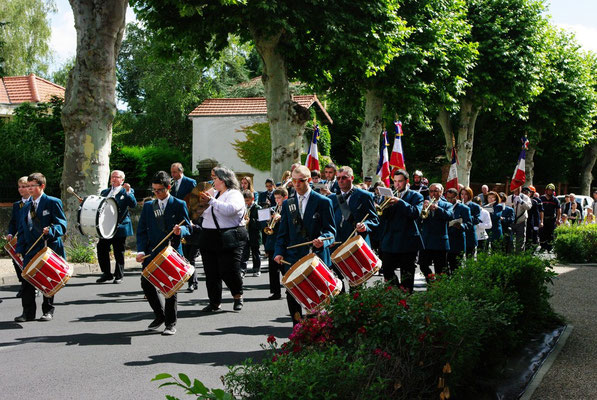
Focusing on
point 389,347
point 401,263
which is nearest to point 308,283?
point 389,347

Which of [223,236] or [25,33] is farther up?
[25,33]

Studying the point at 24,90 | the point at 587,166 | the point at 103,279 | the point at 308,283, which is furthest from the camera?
the point at 587,166

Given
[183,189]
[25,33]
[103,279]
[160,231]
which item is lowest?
[103,279]

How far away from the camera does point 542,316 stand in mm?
8094

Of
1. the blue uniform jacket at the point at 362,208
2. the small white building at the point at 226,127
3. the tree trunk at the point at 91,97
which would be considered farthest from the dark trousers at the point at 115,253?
the small white building at the point at 226,127

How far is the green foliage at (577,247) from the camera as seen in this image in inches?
680

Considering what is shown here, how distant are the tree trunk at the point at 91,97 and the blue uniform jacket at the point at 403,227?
8.85 metres

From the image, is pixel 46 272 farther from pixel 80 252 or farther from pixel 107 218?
pixel 80 252

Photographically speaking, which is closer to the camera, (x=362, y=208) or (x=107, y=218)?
(x=362, y=208)

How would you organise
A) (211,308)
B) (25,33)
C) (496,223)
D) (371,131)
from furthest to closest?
(25,33), (371,131), (496,223), (211,308)

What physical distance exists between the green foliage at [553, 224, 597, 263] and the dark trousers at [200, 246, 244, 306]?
10.5 metres

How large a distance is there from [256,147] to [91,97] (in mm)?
29264

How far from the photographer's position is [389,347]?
Answer: 15.6 feet

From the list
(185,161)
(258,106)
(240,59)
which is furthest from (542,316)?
(240,59)
